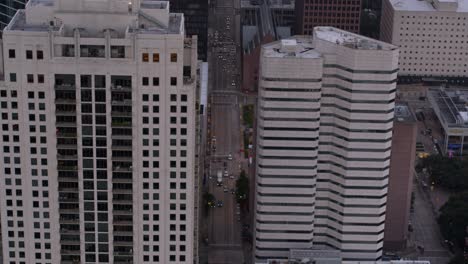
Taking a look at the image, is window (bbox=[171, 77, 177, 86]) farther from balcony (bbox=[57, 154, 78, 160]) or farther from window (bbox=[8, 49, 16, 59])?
window (bbox=[8, 49, 16, 59])

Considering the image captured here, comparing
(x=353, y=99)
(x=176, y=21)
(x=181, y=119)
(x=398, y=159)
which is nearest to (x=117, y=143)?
(x=181, y=119)

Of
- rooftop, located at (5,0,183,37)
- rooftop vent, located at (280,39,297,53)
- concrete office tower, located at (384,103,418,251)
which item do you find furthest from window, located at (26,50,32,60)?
concrete office tower, located at (384,103,418,251)

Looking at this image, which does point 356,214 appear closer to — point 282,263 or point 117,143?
point 282,263

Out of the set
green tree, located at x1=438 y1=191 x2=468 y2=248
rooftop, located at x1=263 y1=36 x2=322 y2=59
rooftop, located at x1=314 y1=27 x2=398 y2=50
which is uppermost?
rooftop, located at x1=314 y1=27 x2=398 y2=50

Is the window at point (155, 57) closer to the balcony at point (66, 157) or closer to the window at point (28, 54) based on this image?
the window at point (28, 54)

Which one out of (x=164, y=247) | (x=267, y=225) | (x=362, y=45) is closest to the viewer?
(x=164, y=247)

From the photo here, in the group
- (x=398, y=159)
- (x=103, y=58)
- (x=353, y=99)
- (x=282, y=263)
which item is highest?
(x=103, y=58)
